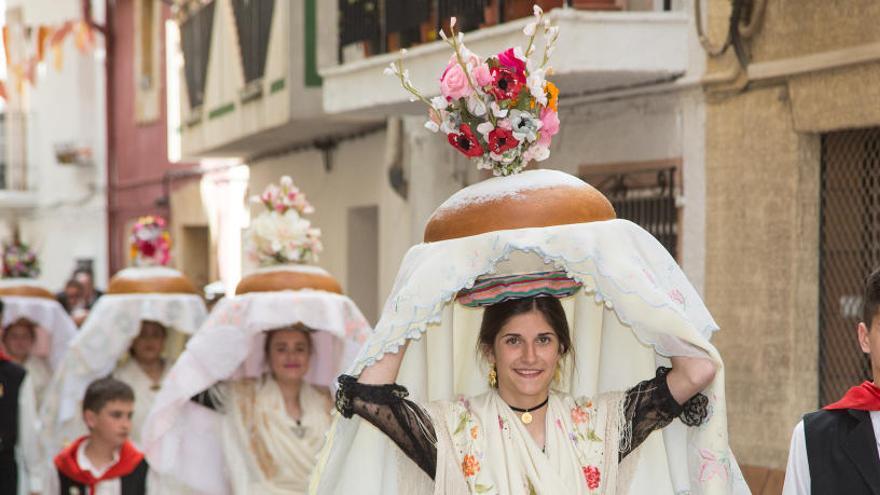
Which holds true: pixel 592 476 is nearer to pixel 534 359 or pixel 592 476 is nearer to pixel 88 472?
pixel 534 359

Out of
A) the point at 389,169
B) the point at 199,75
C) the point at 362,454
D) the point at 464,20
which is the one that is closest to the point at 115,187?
the point at 199,75

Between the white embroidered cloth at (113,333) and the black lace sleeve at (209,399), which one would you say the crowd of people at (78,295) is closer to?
the white embroidered cloth at (113,333)

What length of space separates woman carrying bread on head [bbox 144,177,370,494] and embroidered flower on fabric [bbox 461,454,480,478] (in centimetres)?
359

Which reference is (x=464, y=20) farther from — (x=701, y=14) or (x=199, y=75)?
(x=199, y=75)

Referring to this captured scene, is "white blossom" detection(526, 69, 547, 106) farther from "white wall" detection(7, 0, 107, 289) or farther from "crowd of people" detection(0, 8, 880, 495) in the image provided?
"white wall" detection(7, 0, 107, 289)

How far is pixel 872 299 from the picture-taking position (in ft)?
15.4

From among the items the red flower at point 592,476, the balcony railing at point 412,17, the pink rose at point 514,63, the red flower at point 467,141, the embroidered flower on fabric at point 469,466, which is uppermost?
the balcony railing at point 412,17

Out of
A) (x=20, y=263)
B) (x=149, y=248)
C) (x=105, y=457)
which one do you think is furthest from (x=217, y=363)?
(x=20, y=263)

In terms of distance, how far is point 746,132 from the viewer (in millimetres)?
10102

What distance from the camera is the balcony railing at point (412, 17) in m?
11.7

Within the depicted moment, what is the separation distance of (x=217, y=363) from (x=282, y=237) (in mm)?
799

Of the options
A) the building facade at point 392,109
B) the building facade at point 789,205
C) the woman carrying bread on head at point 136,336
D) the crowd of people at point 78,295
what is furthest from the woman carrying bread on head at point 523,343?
the crowd of people at point 78,295

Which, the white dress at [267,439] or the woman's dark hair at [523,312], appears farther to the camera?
the white dress at [267,439]

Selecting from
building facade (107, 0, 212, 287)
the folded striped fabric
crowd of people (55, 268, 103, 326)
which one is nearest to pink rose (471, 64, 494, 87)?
the folded striped fabric
